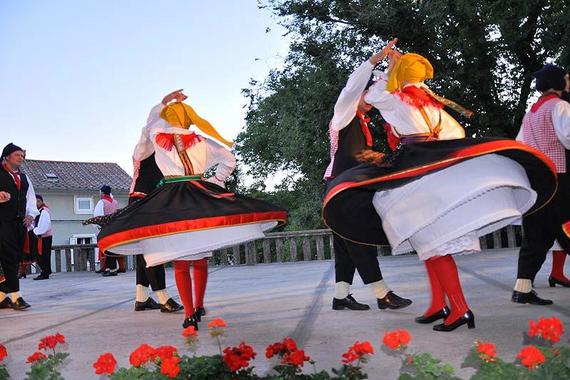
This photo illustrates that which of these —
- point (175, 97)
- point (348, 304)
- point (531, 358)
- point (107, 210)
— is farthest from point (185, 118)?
point (107, 210)

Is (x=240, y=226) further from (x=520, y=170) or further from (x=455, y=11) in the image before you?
(x=455, y=11)

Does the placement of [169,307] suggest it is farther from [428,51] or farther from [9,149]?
[428,51]

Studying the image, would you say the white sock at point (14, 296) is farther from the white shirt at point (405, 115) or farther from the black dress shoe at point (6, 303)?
the white shirt at point (405, 115)

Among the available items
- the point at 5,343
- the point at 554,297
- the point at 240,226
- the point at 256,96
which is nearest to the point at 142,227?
the point at 240,226

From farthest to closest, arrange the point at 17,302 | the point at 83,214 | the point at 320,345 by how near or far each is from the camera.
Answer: the point at 83,214, the point at 17,302, the point at 320,345

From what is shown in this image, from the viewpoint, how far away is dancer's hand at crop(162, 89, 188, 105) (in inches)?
194

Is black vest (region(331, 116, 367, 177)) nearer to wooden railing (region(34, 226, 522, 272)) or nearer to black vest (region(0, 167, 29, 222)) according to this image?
black vest (region(0, 167, 29, 222))

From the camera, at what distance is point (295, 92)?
635 inches

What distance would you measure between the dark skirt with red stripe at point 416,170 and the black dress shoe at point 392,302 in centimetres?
110

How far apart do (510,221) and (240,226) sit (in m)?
1.91

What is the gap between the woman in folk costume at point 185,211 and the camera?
428 cm

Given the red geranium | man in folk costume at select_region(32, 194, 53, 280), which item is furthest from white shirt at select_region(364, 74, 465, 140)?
man in folk costume at select_region(32, 194, 53, 280)

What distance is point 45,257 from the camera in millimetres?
13195

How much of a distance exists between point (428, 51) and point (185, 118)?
447 inches
